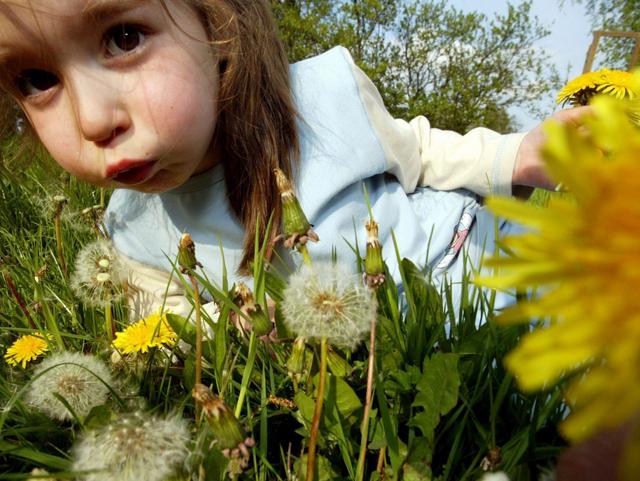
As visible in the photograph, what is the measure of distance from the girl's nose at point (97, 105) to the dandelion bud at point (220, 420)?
606mm

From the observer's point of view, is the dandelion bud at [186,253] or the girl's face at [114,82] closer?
the dandelion bud at [186,253]

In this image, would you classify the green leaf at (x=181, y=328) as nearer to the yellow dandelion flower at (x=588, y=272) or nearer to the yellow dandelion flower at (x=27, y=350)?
the yellow dandelion flower at (x=27, y=350)

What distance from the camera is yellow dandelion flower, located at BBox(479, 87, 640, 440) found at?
8.0 inches

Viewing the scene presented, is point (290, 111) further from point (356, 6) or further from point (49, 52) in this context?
point (356, 6)

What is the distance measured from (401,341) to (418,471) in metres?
0.20

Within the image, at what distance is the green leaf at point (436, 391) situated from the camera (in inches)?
22.5

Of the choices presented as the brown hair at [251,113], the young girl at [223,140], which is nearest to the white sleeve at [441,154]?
the young girl at [223,140]

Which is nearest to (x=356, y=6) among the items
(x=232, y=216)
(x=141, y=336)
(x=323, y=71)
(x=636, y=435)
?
(x=323, y=71)

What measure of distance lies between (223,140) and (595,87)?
0.85m

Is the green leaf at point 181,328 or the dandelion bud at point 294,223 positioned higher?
the dandelion bud at point 294,223

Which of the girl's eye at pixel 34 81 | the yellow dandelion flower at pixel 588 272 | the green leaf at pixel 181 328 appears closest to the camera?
the yellow dandelion flower at pixel 588 272

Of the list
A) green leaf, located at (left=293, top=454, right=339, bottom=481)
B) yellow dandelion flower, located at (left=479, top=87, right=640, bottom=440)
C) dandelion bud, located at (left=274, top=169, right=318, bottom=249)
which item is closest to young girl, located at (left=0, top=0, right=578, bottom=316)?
dandelion bud, located at (left=274, top=169, right=318, bottom=249)

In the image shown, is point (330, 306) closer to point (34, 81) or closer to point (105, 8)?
point (105, 8)

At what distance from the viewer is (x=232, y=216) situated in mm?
1276
